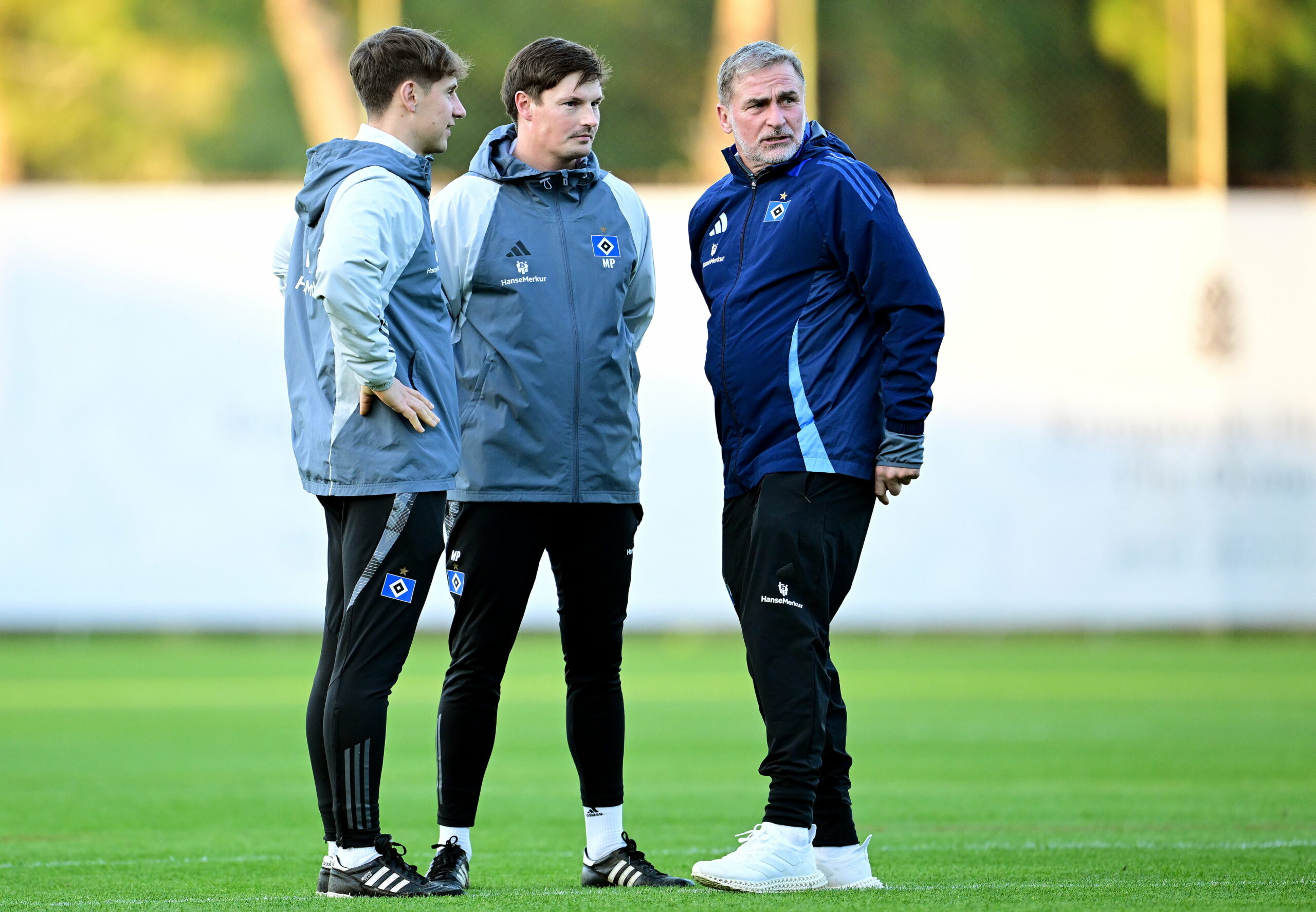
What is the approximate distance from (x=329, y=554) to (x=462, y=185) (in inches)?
39.9

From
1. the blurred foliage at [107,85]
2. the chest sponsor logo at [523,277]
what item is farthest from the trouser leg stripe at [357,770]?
the blurred foliage at [107,85]

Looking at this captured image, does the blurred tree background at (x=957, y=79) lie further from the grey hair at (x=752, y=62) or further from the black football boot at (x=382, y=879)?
the black football boot at (x=382, y=879)

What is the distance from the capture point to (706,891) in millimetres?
4031

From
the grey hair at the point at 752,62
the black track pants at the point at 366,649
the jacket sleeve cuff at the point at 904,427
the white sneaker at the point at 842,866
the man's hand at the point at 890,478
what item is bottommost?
the white sneaker at the point at 842,866

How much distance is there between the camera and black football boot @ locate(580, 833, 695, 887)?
13.9ft

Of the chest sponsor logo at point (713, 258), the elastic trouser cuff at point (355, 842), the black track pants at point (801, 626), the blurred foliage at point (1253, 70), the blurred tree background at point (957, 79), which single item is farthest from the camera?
the blurred tree background at point (957, 79)

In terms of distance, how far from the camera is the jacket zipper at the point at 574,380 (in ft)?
14.1

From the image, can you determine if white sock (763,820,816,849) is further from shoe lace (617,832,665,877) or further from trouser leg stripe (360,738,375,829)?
trouser leg stripe (360,738,375,829)

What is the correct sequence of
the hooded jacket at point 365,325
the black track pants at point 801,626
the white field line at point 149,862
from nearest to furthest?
the hooded jacket at point 365,325 → the black track pants at point 801,626 → the white field line at point 149,862

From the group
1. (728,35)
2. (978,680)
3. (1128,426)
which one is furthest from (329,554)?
(728,35)

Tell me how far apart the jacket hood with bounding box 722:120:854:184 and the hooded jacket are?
2.52 feet

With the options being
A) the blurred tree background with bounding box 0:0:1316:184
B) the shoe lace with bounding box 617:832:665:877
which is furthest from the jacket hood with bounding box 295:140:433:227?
the blurred tree background with bounding box 0:0:1316:184

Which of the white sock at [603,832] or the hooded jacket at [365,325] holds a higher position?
the hooded jacket at [365,325]

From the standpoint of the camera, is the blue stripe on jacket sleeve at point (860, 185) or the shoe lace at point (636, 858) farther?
the shoe lace at point (636, 858)
